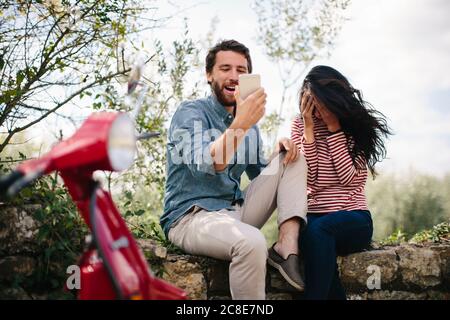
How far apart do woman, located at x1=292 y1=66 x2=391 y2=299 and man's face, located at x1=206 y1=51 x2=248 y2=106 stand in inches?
16.7

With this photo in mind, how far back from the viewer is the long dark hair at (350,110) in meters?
3.03

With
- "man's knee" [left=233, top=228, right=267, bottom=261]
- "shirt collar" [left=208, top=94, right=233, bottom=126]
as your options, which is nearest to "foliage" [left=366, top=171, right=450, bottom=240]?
"shirt collar" [left=208, top=94, right=233, bottom=126]

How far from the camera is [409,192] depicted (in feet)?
27.8

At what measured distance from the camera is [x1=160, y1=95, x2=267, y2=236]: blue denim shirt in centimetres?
268

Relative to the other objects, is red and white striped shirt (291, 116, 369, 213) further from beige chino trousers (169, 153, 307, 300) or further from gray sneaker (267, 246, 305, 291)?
gray sneaker (267, 246, 305, 291)

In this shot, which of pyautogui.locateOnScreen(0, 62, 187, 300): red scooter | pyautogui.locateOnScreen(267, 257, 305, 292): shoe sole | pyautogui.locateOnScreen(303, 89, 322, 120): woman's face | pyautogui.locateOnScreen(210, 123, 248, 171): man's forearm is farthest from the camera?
pyautogui.locateOnScreen(303, 89, 322, 120): woman's face

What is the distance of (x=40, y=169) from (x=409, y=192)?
26.2 ft

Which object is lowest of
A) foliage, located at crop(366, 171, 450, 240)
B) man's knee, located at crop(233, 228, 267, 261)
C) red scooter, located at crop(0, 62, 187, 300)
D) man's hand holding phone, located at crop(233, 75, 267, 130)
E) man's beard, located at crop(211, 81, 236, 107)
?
foliage, located at crop(366, 171, 450, 240)

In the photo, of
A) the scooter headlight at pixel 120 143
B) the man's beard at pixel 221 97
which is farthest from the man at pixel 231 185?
the scooter headlight at pixel 120 143

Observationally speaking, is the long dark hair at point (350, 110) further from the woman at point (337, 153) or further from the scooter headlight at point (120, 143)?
the scooter headlight at point (120, 143)
